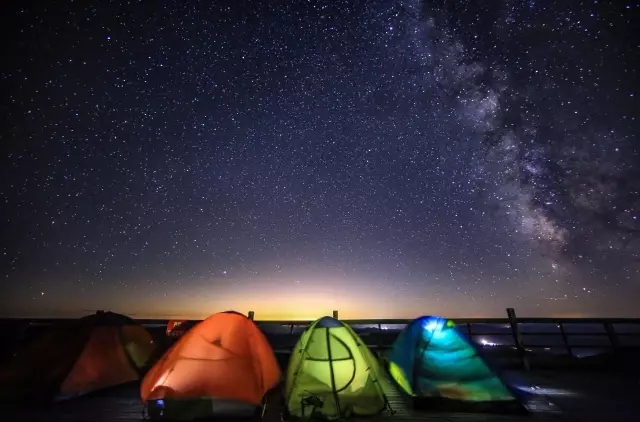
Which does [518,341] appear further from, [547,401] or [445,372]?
[445,372]

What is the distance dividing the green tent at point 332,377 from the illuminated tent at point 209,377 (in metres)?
0.69

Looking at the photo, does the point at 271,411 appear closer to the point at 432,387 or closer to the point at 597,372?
the point at 432,387

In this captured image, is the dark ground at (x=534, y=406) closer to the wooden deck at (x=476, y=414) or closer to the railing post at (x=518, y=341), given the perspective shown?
the wooden deck at (x=476, y=414)

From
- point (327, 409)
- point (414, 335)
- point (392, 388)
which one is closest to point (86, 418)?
point (327, 409)

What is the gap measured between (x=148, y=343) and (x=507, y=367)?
921 cm

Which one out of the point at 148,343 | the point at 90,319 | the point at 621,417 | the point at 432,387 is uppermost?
the point at 90,319

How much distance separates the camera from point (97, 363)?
22.0 feet

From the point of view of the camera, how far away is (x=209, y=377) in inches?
209

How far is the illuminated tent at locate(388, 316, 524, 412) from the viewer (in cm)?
543

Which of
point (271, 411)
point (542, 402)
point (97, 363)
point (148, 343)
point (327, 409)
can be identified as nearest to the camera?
point (327, 409)

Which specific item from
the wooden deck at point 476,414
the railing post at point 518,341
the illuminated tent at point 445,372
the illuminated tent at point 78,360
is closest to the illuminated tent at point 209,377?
the wooden deck at point 476,414

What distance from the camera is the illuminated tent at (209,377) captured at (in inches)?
199

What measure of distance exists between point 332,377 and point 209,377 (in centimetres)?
202

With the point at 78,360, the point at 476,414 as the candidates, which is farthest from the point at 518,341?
the point at 78,360
